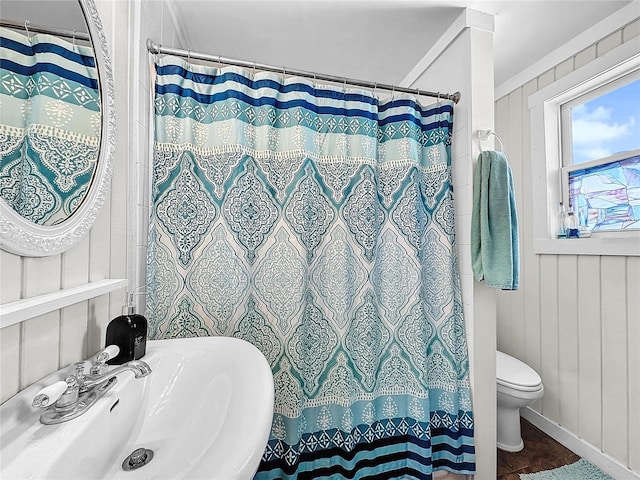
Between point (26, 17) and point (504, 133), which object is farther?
point (504, 133)

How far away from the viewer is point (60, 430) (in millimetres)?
554

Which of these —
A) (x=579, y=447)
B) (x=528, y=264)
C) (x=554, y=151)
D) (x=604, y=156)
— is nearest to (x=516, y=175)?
(x=554, y=151)

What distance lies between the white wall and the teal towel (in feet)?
0.22

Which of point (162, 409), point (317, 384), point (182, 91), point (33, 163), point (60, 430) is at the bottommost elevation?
point (317, 384)

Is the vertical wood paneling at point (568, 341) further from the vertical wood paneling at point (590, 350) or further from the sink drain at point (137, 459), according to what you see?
the sink drain at point (137, 459)

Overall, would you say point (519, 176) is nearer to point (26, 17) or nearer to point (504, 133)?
point (504, 133)

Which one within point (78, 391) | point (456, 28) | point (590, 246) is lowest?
point (78, 391)

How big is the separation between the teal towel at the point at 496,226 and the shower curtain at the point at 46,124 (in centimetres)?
148

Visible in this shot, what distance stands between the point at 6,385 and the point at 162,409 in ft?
1.15

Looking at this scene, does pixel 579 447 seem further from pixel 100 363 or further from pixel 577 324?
pixel 100 363

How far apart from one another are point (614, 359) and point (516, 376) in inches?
18.4

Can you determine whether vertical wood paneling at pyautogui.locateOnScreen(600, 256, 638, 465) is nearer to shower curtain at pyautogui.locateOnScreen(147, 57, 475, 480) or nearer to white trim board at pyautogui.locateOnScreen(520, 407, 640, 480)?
white trim board at pyautogui.locateOnScreen(520, 407, 640, 480)

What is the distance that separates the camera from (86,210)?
2.59ft

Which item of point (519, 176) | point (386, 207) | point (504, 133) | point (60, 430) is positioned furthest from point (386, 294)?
point (504, 133)
